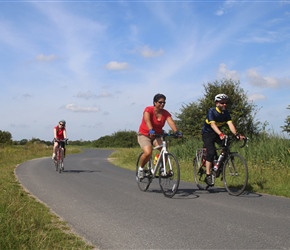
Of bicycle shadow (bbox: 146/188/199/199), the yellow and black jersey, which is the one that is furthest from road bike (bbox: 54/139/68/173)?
the yellow and black jersey

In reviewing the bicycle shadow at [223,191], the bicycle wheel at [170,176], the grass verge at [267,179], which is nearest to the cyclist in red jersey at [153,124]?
the bicycle wheel at [170,176]

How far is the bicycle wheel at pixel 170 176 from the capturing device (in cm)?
810

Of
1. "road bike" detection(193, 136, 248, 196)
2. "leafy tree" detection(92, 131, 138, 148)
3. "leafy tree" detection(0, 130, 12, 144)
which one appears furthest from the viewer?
"leafy tree" detection(92, 131, 138, 148)

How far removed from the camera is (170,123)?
878 centimetres

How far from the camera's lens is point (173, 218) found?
19.7 ft

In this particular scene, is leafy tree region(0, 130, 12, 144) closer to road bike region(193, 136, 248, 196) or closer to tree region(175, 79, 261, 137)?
tree region(175, 79, 261, 137)

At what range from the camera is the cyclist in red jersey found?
850cm

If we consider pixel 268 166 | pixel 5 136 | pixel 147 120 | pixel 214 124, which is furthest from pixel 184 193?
pixel 5 136

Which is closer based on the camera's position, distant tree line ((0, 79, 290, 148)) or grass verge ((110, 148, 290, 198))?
grass verge ((110, 148, 290, 198))

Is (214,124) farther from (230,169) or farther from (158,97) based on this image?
(158,97)

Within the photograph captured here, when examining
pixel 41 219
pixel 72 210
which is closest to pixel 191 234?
pixel 41 219

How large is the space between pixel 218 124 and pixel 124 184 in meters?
3.40

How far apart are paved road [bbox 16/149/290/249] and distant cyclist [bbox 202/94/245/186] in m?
0.82

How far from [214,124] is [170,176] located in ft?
4.90
